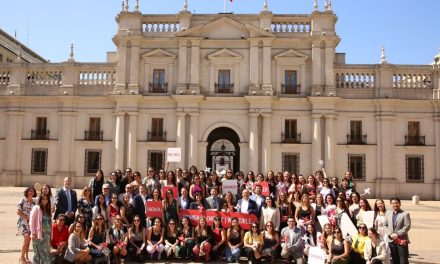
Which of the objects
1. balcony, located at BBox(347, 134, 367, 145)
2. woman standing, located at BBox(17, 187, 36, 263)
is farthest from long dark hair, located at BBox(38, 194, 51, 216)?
balcony, located at BBox(347, 134, 367, 145)

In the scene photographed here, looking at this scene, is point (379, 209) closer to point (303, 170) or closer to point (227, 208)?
point (227, 208)

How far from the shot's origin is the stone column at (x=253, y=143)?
30750 millimetres

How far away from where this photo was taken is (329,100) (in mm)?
30891

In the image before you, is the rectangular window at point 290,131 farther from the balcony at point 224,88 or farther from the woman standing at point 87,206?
the woman standing at point 87,206

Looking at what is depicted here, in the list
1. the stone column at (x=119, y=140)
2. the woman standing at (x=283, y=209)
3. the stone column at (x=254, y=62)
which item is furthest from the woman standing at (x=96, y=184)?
the stone column at (x=254, y=62)

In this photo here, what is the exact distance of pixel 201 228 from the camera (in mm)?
11406

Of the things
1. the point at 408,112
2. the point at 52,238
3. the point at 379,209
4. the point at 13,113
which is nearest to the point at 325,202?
the point at 379,209

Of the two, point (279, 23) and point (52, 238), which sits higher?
point (279, 23)

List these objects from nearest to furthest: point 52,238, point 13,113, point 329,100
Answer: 1. point 52,238
2. point 329,100
3. point 13,113

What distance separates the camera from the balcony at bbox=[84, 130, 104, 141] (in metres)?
32.6

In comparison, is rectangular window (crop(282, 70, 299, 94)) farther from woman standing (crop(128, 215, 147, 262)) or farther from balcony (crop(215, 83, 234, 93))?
woman standing (crop(128, 215, 147, 262))

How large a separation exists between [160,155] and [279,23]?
42.5ft

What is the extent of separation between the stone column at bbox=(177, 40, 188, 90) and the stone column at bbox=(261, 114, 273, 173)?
6.17 m

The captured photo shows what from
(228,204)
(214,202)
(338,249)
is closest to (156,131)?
(214,202)
